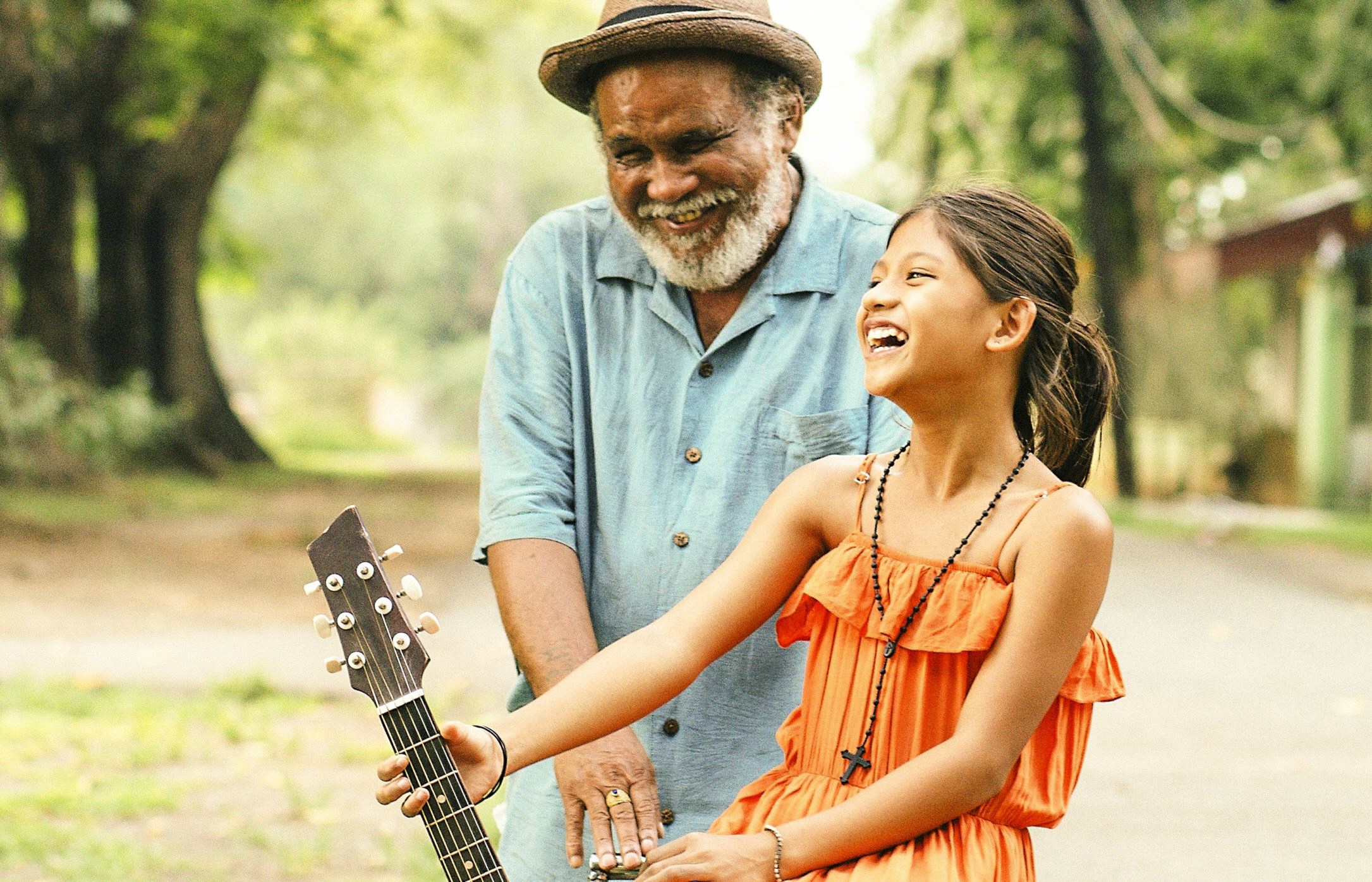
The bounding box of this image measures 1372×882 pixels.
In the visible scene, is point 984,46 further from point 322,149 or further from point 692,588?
point 692,588

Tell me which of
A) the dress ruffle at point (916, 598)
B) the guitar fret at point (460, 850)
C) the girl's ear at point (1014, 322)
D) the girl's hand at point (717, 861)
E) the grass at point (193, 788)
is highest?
the girl's ear at point (1014, 322)

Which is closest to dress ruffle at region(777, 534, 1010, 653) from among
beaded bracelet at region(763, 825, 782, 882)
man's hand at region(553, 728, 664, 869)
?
beaded bracelet at region(763, 825, 782, 882)

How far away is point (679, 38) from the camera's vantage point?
8.92 feet

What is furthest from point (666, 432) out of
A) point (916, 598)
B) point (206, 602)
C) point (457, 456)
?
point (457, 456)

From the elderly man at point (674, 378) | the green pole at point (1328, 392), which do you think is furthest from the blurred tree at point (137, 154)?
the green pole at point (1328, 392)

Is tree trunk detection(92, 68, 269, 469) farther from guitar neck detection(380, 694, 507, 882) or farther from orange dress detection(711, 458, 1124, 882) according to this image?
orange dress detection(711, 458, 1124, 882)

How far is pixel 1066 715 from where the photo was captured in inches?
86.5

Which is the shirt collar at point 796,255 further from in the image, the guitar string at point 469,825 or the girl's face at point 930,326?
the guitar string at point 469,825

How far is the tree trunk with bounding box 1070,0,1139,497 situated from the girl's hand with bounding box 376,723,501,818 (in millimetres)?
15251

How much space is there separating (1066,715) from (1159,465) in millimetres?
18482

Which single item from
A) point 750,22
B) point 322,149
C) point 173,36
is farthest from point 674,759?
point 322,149

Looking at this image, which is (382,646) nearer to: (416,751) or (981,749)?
(416,751)

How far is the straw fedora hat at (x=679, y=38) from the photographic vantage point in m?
2.71

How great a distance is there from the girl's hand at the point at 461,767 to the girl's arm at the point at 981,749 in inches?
12.0
